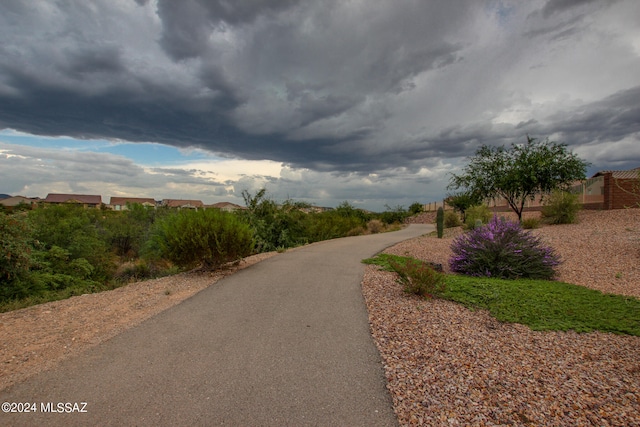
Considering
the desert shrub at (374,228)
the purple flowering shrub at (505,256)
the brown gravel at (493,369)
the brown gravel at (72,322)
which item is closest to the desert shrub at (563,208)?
the purple flowering shrub at (505,256)

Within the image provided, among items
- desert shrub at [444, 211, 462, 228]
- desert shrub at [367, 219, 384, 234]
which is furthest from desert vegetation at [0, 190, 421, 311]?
desert shrub at [444, 211, 462, 228]

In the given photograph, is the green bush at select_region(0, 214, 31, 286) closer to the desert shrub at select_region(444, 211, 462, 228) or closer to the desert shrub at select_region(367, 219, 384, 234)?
the desert shrub at select_region(367, 219, 384, 234)

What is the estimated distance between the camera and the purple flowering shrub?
930 centimetres

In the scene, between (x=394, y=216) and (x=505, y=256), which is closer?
(x=505, y=256)

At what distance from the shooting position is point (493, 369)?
4.18 m

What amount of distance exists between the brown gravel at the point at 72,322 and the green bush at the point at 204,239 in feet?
2.09

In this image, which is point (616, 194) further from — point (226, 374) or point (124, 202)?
point (124, 202)

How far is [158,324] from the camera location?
19.8ft

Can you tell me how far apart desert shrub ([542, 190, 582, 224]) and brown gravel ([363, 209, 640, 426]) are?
16020mm

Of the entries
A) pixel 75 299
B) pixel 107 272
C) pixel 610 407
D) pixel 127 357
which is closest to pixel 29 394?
pixel 127 357

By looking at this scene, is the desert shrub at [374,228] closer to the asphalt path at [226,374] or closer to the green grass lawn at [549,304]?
the green grass lawn at [549,304]

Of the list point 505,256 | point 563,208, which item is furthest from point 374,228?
point 505,256

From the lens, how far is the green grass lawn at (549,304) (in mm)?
5531

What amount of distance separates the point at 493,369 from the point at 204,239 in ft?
23.3
